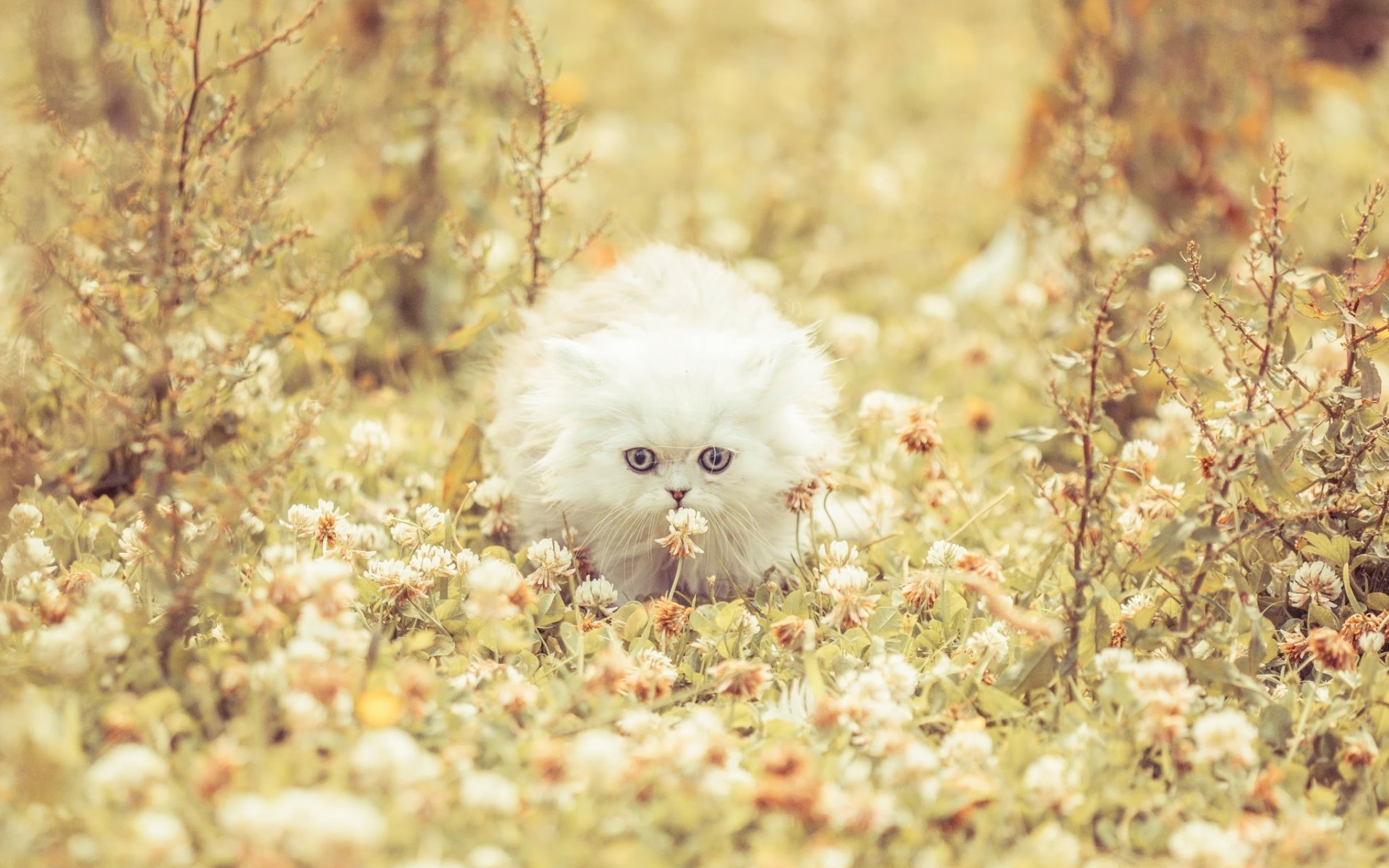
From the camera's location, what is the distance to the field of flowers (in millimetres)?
1740

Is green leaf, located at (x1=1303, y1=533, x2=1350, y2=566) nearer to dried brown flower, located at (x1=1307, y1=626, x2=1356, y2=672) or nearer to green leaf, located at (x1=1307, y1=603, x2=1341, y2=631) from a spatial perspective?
green leaf, located at (x1=1307, y1=603, x2=1341, y2=631)

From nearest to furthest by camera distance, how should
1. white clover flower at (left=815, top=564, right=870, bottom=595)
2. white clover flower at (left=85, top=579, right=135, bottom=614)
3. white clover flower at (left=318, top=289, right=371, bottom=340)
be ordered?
white clover flower at (left=85, top=579, right=135, bottom=614) < white clover flower at (left=815, top=564, right=870, bottom=595) < white clover flower at (left=318, top=289, right=371, bottom=340)

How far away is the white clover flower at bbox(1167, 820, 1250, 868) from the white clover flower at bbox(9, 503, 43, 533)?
224 centimetres

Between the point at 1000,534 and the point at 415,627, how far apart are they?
61.2 inches

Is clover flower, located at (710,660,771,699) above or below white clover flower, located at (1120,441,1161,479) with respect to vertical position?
below

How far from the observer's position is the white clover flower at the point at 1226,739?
6.19ft

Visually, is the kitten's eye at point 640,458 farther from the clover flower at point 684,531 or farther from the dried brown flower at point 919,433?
the dried brown flower at point 919,433

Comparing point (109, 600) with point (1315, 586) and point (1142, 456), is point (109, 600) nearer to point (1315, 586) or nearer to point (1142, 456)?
point (1142, 456)

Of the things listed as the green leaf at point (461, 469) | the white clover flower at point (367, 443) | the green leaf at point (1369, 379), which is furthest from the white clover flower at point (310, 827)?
the green leaf at point (1369, 379)

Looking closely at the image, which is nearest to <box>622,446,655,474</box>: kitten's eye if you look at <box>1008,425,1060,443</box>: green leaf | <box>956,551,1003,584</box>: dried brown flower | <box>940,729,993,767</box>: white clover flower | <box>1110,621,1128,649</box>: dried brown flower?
<box>956,551,1003,584</box>: dried brown flower

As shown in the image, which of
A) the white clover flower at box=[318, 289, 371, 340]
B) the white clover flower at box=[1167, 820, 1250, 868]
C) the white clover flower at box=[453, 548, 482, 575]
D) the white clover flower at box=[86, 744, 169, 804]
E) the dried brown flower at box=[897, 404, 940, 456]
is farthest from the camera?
the white clover flower at box=[318, 289, 371, 340]

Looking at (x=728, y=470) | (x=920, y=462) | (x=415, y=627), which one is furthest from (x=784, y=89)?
(x=415, y=627)

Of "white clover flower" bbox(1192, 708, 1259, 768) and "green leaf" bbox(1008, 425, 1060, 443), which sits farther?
"green leaf" bbox(1008, 425, 1060, 443)

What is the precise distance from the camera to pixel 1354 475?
7.75 feet
